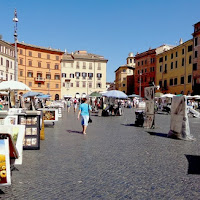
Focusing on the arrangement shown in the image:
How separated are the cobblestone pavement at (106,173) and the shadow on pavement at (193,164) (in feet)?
0.08

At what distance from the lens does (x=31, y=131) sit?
22.9ft

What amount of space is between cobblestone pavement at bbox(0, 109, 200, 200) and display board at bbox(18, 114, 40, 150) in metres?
0.29

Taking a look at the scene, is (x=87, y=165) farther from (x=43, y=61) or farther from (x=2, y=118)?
(x=43, y=61)

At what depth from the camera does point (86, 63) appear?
7562 cm

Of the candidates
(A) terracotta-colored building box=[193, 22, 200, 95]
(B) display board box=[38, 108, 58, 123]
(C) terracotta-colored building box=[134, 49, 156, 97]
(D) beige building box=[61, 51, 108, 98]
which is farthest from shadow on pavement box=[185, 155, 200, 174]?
(D) beige building box=[61, 51, 108, 98]

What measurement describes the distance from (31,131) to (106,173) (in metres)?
2.99

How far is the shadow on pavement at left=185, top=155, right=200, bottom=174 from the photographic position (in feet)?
17.0

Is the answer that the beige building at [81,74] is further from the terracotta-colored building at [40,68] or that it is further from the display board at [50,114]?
the display board at [50,114]

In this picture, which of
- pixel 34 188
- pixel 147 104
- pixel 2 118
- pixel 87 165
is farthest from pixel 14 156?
pixel 147 104

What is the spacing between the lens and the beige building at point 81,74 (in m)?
73.9

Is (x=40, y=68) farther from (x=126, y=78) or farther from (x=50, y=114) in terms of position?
(x=50, y=114)

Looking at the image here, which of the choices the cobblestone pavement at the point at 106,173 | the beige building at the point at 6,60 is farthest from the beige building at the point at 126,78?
the cobblestone pavement at the point at 106,173

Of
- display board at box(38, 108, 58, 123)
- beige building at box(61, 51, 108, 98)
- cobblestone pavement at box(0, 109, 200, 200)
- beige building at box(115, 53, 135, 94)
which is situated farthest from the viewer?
beige building at box(115, 53, 135, 94)

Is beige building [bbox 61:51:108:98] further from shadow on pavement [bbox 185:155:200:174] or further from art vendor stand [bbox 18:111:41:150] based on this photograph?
shadow on pavement [bbox 185:155:200:174]
